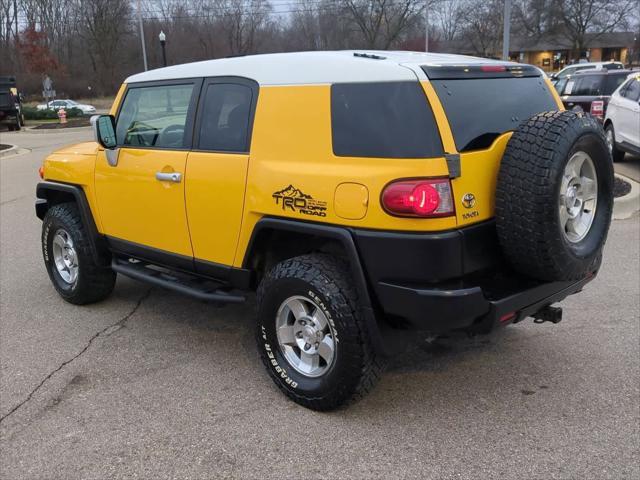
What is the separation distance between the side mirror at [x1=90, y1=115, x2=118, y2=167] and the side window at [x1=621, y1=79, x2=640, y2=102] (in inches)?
373

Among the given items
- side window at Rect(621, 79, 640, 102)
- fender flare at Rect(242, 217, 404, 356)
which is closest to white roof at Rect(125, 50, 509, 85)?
fender flare at Rect(242, 217, 404, 356)

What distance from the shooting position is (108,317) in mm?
4875

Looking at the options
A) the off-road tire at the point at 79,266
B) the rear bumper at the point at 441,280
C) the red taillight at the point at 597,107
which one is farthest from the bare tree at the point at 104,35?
the rear bumper at the point at 441,280

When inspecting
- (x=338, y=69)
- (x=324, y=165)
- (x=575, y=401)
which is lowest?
(x=575, y=401)

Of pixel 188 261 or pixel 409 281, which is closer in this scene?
pixel 409 281

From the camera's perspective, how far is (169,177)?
3881mm

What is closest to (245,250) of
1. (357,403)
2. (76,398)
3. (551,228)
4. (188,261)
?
(188,261)

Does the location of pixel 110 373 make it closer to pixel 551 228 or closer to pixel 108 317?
pixel 108 317

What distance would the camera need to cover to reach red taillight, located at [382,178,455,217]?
2771mm

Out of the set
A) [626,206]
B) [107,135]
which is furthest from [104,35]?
[107,135]

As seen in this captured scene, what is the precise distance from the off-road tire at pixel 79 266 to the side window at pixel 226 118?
1.69 m

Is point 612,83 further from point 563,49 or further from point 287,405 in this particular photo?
point 563,49

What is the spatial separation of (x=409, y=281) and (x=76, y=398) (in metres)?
2.14

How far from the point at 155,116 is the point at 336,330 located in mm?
2141
